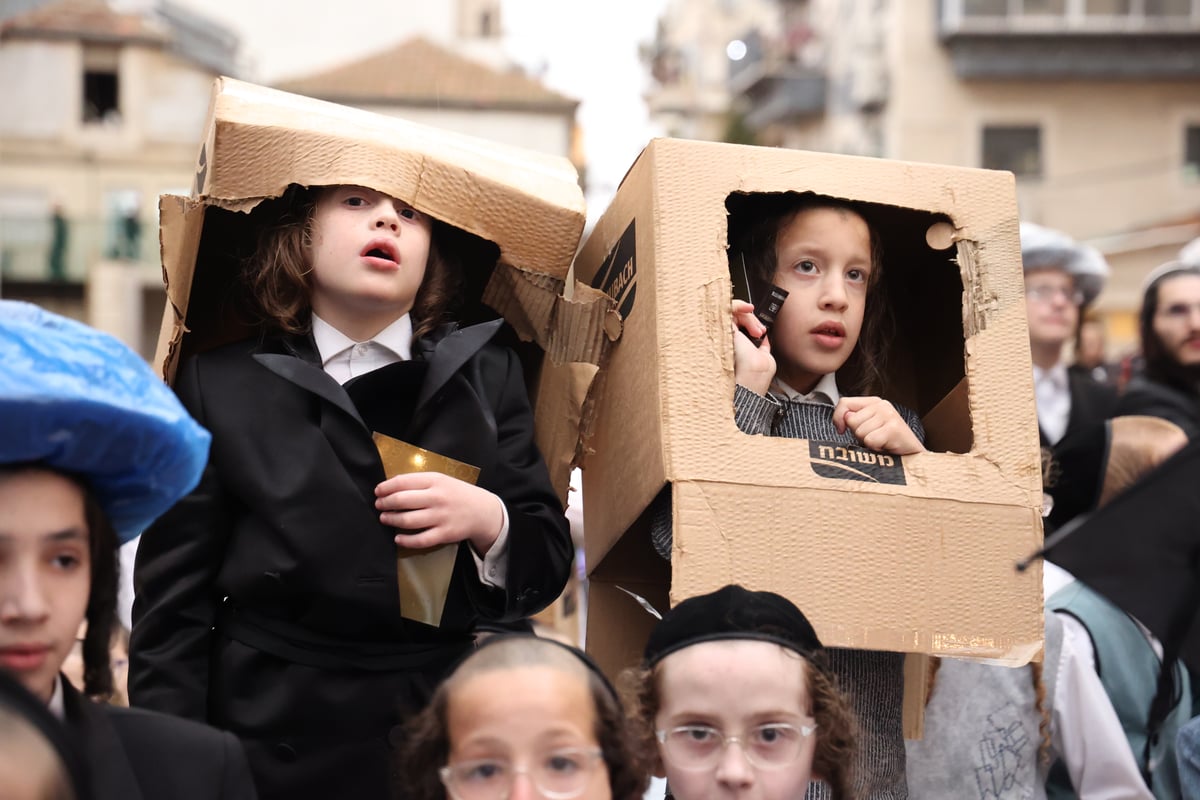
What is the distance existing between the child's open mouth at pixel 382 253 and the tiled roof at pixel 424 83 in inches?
988

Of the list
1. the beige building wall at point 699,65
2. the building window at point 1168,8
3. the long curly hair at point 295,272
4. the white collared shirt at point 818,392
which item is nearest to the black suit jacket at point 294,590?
the long curly hair at point 295,272

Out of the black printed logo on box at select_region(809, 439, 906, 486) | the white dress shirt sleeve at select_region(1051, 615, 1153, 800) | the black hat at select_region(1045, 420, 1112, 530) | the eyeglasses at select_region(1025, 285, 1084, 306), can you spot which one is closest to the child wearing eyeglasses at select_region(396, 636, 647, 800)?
the black printed logo on box at select_region(809, 439, 906, 486)

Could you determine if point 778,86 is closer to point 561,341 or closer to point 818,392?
point 818,392

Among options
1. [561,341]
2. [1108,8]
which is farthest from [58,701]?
[1108,8]

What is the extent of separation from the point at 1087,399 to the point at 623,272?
9.19ft

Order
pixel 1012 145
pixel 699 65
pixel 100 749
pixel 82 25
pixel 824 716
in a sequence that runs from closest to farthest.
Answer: pixel 100 749, pixel 824 716, pixel 1012 145, pixel 82 25, pixel 699 65

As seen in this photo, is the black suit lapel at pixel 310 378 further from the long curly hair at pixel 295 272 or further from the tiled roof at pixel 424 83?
the tiled roof at pixel 424 83

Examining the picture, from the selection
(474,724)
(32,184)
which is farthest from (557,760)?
(32,184)

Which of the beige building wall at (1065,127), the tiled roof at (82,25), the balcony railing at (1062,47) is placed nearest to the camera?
the beige building wall at (1065,127)

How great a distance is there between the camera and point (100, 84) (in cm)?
3275

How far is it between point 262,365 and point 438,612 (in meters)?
0.52

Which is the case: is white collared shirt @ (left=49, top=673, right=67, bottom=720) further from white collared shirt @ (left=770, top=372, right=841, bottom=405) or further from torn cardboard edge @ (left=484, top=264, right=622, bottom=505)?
white collared shirt @ (left=770, top=372, right=841, bottom=405)

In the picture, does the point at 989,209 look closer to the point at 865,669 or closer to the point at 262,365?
the point at 865,669

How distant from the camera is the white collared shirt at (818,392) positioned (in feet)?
9.89
